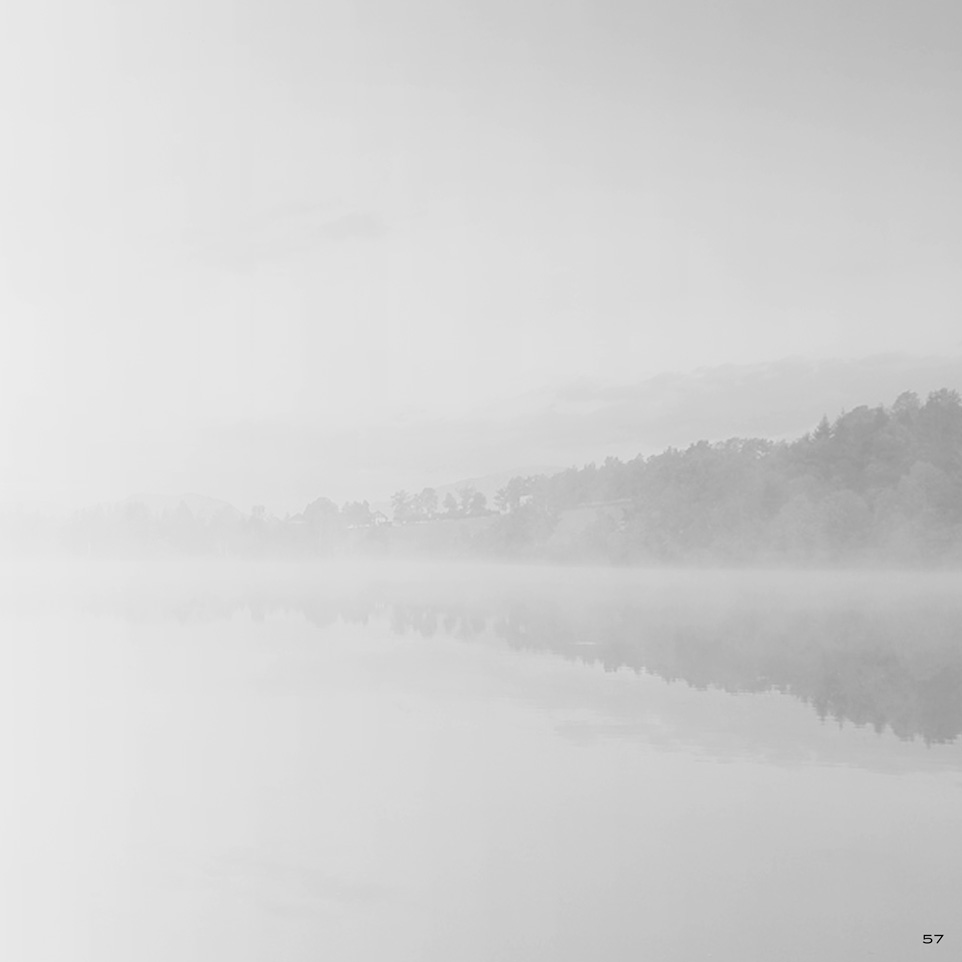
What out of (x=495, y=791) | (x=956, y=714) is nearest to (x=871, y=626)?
(x=956, y=714)

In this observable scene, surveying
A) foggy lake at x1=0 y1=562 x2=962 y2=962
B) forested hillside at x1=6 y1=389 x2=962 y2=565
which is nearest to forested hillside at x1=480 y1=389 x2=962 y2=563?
forested hillside at x1=6 y1=389 x2=962 y2=565

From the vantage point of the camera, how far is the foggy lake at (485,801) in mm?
9516

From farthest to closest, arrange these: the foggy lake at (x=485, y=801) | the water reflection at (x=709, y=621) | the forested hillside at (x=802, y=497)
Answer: the forested hillside at (x=802, y=497), the water reflection at (x=709, y=621), the foggy lake at (x=485, y=801)

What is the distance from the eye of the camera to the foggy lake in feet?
31.2

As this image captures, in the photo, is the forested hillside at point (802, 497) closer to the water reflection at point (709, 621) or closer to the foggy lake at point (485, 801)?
the water reflection at point (709, 621)

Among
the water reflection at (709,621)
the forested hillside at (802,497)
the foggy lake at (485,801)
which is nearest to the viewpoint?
the foggy lake at (485,801)

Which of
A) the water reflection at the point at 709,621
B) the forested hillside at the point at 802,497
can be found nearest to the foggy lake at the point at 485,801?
the water reflection at the point at 709,621

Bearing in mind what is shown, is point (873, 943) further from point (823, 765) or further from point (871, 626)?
point (871, 626)

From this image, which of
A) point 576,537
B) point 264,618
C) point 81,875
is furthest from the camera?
point 576,537

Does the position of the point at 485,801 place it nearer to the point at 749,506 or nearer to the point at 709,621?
the point at 709,621

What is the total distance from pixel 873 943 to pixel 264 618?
32.1 meters

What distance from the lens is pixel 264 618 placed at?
129 feet

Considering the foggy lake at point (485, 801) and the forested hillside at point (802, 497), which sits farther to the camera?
the forested hillside at point (802, 497)

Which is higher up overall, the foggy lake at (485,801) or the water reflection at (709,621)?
the foggy lake at (485,801)
